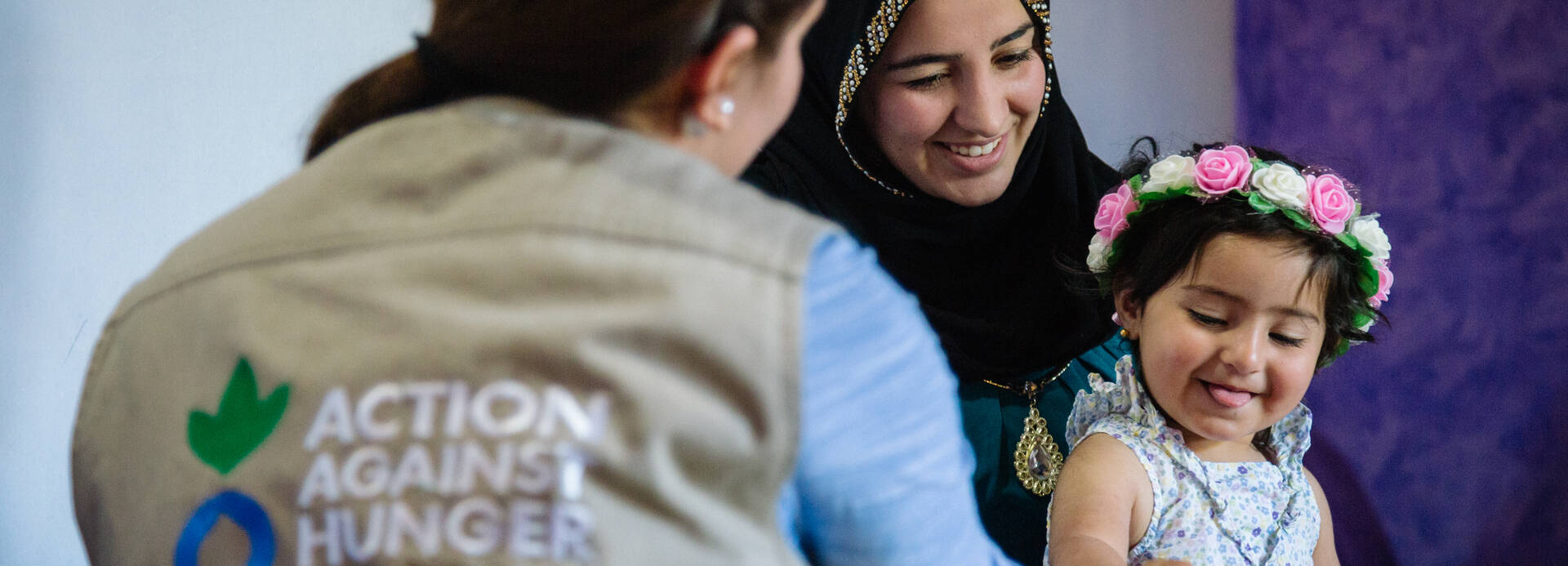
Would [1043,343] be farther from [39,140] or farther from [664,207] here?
[39,140]

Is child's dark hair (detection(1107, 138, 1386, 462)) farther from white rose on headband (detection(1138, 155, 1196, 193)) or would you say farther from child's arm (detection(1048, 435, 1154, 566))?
child's arm (detection(1048, 435, 1154, 566))

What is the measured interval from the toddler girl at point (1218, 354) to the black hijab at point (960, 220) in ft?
0.64

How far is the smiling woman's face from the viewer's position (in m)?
1.83

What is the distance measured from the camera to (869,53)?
1.86 meters

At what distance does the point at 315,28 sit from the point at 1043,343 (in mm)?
1192

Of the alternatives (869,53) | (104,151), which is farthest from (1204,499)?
(104,151)

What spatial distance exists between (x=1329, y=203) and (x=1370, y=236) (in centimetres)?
9

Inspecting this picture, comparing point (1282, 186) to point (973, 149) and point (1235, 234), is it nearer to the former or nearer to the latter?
point (1235, 234)

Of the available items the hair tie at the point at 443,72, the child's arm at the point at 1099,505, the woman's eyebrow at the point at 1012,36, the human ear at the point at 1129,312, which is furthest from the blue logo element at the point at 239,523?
the woman's eyebrow at the point at 1012,36

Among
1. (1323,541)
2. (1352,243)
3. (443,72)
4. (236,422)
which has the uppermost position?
(443,72)

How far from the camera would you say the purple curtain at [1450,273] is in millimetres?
2191

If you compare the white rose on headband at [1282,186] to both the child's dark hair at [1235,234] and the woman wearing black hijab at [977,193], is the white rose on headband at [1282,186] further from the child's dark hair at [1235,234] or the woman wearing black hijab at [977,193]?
the woman wearing black hijab at [977,193]

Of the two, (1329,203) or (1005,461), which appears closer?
(1329,203)

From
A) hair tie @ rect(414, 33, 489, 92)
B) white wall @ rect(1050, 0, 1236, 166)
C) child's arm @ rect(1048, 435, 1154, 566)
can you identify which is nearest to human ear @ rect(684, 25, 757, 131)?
hair tie @ rect(414, 33, 489, 92)
